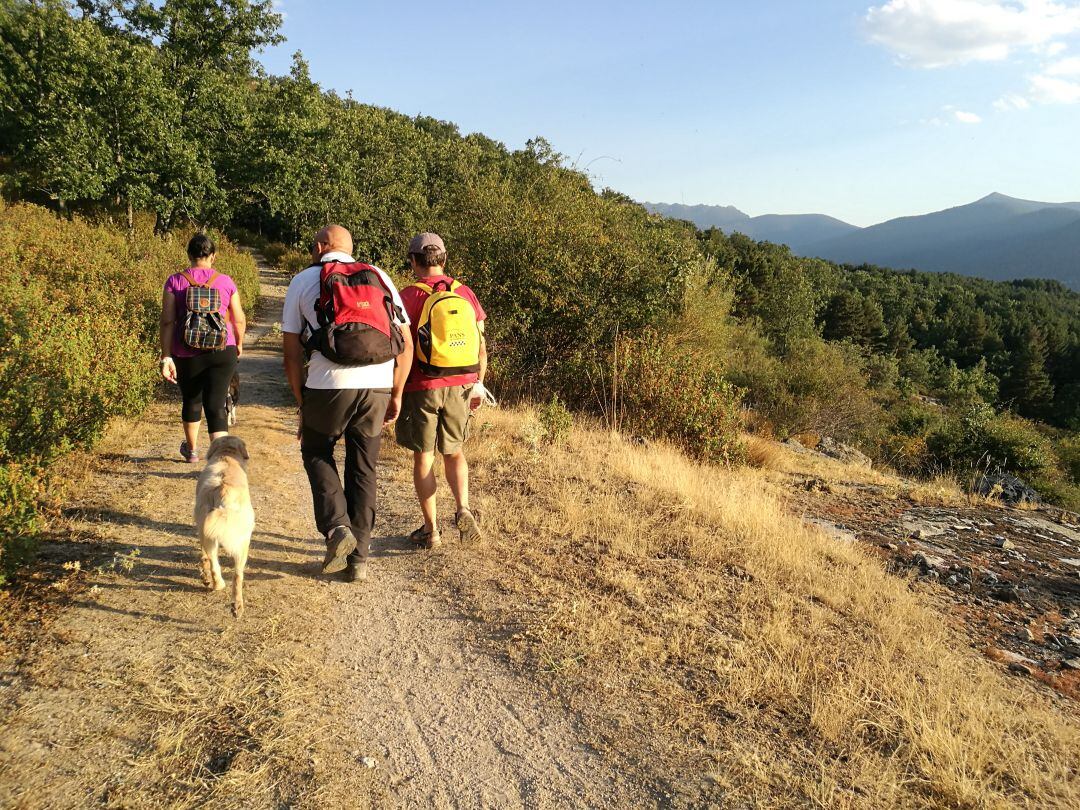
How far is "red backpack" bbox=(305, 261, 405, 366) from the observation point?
3.08 metres

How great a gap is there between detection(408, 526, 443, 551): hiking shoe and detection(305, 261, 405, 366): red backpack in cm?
152

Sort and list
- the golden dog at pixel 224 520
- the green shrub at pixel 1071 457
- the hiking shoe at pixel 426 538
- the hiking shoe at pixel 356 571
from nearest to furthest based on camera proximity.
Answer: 1. the golden dog at pixel 224 520
2. the hiking shoe at pixel 356 571
3. the hiking shoe at pixel 426 538
4. the green shrub at pixel 1071 457

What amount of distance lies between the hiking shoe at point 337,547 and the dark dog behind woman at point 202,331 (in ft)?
5.36

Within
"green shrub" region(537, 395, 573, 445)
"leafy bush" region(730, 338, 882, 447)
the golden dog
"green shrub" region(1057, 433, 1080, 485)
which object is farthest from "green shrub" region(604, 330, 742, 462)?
"green shrub" region(1057, 433, 1080, 485)

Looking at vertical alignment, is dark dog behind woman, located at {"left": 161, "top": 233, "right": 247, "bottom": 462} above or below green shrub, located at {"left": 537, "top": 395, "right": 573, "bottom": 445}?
above

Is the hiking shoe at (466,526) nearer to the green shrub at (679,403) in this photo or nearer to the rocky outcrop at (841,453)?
the green shrub at (679,403)

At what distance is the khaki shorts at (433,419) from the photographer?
3746mm

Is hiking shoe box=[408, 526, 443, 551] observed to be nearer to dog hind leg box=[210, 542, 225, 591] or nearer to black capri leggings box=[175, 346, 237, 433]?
dog hind leg box=[210, 542, 225, 591]

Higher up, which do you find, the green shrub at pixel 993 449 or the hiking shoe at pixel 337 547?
the hiking shoe at pixel 337 547

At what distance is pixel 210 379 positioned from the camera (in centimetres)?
459

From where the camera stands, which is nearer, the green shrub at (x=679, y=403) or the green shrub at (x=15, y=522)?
the green shrub at (x=15, y=522)

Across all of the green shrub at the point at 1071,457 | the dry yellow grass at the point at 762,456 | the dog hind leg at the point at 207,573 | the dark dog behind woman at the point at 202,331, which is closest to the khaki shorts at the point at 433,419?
the dog hind leg at the point at 207,573

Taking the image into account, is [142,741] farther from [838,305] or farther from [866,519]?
[838,305]

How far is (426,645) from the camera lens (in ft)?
10.1
